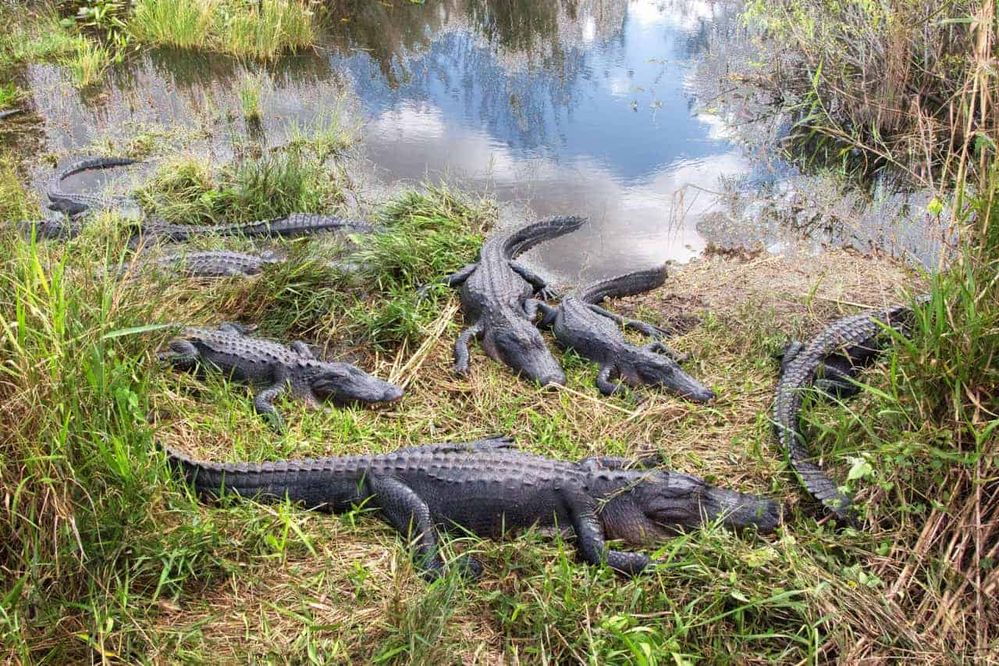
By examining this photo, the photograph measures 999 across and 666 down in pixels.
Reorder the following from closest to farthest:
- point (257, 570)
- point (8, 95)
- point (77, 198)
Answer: point (257, 570), point (77, 198), point (8, 95)

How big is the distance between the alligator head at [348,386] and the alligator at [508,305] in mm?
516

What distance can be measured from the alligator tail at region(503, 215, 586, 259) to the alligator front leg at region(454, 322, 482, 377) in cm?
109

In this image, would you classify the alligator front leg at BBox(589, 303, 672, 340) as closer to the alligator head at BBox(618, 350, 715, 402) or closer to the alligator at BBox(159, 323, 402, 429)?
the alligator head at BBox(618, 350, 715, 402)

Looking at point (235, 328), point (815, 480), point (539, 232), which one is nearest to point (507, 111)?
point (539, 232)

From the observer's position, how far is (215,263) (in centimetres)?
559

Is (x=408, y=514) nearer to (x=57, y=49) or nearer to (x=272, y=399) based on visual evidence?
(x=272, y=399)

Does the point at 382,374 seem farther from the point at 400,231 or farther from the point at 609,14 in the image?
the point at 609,14

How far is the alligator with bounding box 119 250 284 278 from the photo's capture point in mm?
5305

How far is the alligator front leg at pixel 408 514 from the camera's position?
342cm

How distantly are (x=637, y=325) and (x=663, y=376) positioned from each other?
75 centimetres

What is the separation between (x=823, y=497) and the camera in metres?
3.44

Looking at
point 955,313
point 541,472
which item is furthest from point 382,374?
point 955,313

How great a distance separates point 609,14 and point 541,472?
1044 centimetres

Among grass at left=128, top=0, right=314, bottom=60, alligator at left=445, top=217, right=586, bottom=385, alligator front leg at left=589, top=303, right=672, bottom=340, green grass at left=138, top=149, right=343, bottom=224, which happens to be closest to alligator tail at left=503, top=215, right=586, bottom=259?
alligator at left=445, top=217, right=586, bottom=385
